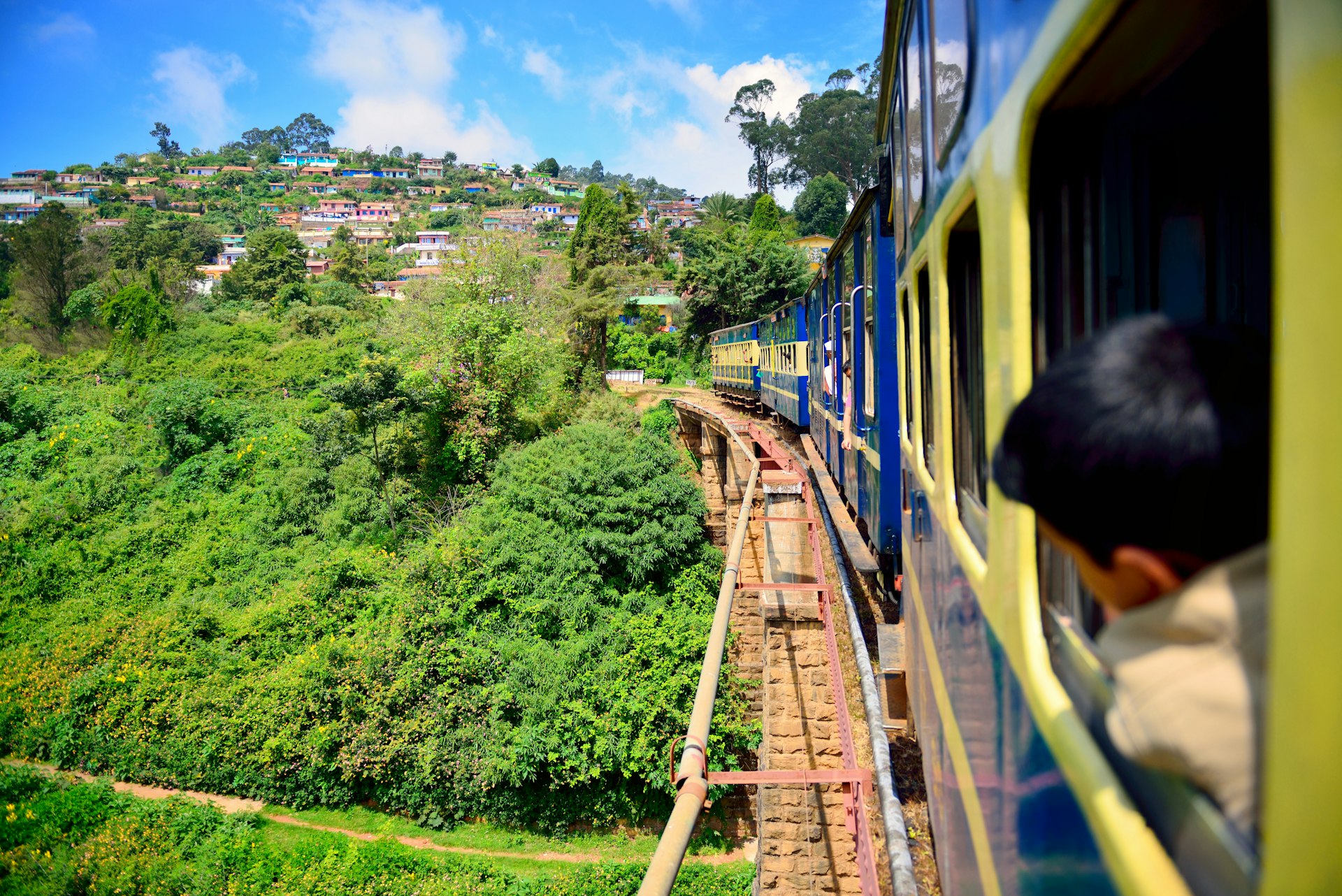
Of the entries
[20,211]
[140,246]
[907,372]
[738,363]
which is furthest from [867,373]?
[20,211]

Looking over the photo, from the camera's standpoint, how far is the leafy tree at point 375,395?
21.0 m

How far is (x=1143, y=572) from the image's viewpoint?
2.92 feet

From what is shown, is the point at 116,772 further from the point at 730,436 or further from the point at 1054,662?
the point at 1054,662

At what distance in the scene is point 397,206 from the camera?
122m

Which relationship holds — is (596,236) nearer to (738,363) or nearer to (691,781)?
(738,363)

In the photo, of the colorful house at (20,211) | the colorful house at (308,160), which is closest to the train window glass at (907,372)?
the colorful house at (20,211)

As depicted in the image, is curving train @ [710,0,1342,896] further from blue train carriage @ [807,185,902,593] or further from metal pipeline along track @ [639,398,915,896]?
blue train carriage @ [807,185,902,593]

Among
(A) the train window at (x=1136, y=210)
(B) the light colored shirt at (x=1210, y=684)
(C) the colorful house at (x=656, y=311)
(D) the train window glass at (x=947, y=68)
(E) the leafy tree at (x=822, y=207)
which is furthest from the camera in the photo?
(E) the leafy tree at (x=822, y=207)

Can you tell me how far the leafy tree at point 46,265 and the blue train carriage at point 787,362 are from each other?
41.6m

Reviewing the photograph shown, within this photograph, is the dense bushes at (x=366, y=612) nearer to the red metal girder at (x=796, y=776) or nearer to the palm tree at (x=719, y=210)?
the red metal girder at (x=796, y=776)

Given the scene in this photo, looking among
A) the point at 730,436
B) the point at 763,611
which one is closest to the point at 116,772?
the point at 730,436

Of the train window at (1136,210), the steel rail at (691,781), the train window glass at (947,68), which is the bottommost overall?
the steel rail at (691,781)

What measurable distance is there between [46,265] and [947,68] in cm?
5284

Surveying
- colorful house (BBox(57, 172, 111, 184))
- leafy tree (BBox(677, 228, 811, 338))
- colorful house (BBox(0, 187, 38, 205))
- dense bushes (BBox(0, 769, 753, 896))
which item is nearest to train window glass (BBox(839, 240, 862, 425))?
dense bushes (BBox(0, 769, 753, 896))
